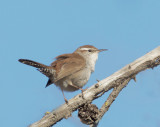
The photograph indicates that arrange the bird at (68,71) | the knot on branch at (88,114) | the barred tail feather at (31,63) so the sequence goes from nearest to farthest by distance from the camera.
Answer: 1. the knot on branch at (88,114)
2. the barred tail feather at (31,63)
3. the bird at (68,71)

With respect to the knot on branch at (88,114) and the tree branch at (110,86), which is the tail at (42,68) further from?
the knot on branch at (88,114)

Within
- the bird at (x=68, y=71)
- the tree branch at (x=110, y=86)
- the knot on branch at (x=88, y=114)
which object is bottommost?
the knot on branch at (x=88, y=114)

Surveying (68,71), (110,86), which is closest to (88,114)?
(110,86)

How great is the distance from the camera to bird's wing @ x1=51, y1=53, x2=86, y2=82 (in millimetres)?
5098

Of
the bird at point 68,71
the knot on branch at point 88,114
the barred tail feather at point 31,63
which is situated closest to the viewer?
the knot on branch at point 88,114

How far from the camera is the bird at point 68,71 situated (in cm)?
504

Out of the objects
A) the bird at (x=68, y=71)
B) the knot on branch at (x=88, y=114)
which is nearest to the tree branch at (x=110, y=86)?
the knot on branch at (x=88, y=114)

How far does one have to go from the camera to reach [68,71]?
5188 millimetres

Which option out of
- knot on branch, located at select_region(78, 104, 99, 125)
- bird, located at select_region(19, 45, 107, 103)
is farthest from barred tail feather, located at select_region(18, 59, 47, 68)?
knot on branch, located at select_region(78, 104, 99, 125)

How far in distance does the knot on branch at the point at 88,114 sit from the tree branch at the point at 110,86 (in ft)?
0.31

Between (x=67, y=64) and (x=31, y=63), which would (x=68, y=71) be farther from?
(x=31, y=63)

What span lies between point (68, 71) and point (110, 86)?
1429mm

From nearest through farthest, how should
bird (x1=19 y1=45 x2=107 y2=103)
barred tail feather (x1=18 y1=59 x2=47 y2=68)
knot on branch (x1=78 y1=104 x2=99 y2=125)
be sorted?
knot on branch (x1=78 y1=104 x2=99 y2=125)
barred tail feather (x1=18 y1=59 x2=47 y2=68)
bird (x1=19 y1=45 x2=107 y2=103)

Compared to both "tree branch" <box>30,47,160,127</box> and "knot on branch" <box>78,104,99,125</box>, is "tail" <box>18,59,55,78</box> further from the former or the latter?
"knot on branch" <box>78,104,99,125</box>
